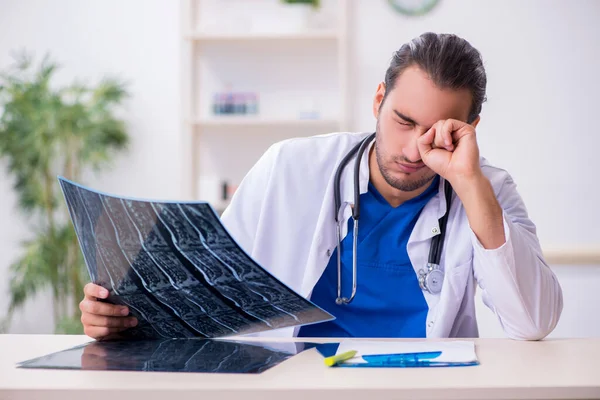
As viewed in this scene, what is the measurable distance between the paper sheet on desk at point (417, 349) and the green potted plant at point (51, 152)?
8.60ft

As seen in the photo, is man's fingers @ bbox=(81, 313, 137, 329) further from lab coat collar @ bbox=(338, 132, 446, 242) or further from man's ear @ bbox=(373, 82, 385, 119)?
man's ear @ bbox=(373, 82, 385, 119)

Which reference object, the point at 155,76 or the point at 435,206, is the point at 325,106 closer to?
the point at 155,76

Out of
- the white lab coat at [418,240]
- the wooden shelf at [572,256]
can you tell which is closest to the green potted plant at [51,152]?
the white lab coat at [418,240]

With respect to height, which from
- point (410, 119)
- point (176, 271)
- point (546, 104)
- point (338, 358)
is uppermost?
point (546, 104)

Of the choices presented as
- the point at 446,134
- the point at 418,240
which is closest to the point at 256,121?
the point at 418,240

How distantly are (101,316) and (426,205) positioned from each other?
73 cm

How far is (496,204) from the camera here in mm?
1227

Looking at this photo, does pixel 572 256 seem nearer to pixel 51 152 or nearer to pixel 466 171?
pixel 466 171

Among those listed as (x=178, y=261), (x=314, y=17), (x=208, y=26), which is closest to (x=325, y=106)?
(x=314, y=17)

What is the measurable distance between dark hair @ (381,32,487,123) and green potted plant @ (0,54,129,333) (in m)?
2.36

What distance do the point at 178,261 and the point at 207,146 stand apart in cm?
252

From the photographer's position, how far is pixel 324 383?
827 millimetres

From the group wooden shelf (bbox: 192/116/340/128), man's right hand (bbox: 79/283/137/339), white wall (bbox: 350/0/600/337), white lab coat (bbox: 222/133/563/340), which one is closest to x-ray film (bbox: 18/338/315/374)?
man's right hand (bbox: 79/283/137/339)

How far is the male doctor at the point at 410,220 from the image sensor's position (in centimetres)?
122
